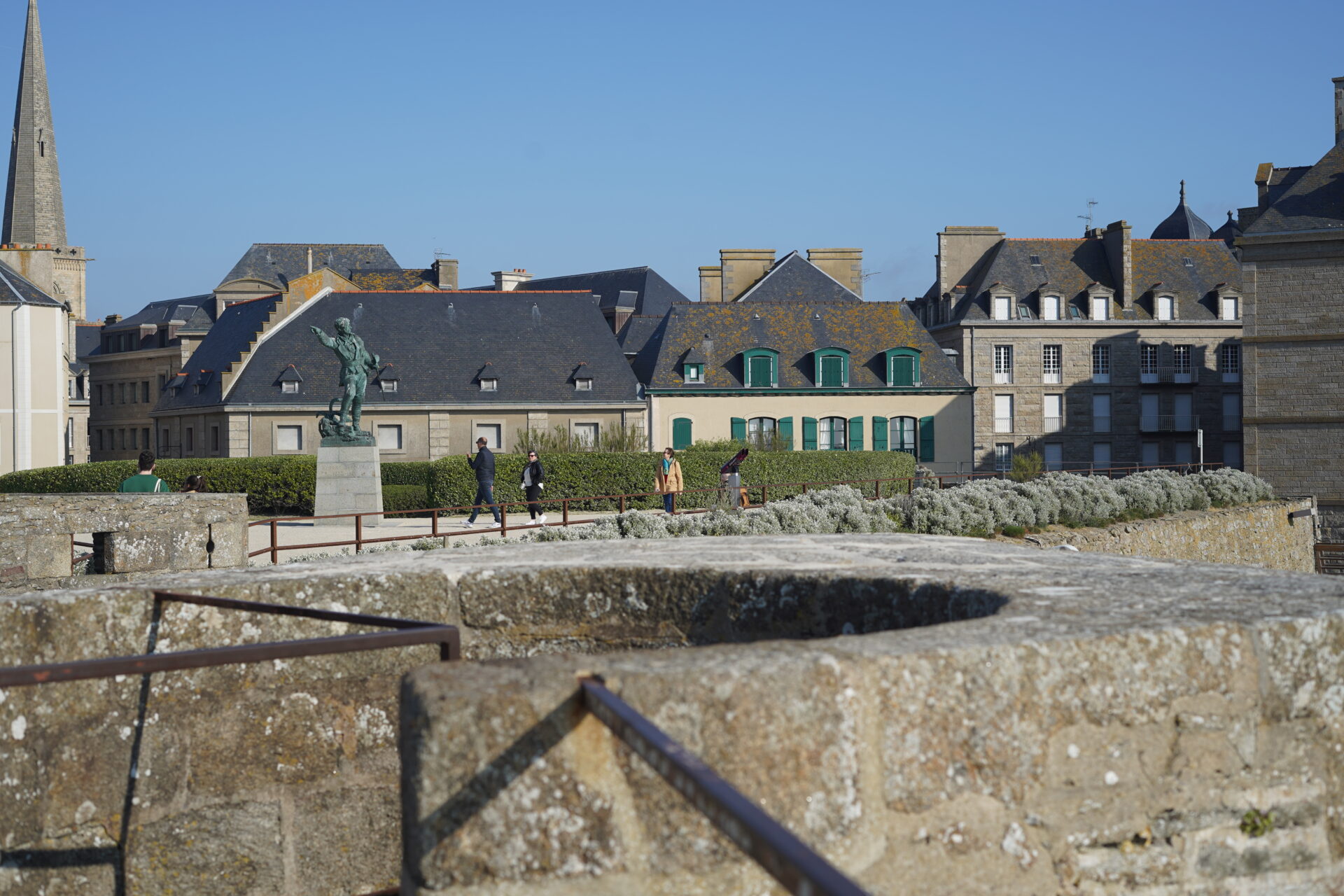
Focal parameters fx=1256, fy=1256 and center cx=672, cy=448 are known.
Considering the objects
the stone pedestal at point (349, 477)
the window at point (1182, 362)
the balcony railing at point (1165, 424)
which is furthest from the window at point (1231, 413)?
the stone pedestal at point (349, 477)

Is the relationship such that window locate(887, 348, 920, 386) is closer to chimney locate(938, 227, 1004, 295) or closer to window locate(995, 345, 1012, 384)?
window locate(995, 345, 1012, 384)

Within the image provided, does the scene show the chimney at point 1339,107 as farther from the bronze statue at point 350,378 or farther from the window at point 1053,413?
the bronze statue at point 350,378

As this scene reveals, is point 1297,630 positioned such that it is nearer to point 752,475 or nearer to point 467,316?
point 752,475

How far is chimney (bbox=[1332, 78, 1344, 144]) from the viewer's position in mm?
36438

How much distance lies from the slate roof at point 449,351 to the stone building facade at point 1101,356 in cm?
1617

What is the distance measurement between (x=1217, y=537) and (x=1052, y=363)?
28.1 meters

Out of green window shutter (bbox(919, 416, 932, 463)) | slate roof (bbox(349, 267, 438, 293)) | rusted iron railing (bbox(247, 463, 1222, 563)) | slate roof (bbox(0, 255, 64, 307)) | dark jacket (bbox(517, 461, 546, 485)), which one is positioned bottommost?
rusted iron railing (bbox(247, 463, 1222, 563))

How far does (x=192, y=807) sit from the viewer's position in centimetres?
362

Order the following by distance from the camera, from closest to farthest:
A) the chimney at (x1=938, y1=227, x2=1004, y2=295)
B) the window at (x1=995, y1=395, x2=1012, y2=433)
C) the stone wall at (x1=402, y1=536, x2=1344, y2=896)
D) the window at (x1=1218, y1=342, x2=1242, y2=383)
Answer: the stone wall at (x1=402, y1=536, x2=1344, y2=896) → the window at (x1=995, y1=395, x2=1012, y2=433) → the window at (x1=1218, y1=342, x2=1242, y2=383) → the chimney at (x1=938, y1=227, x2=1004, y2=295)

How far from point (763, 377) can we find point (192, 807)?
40.9 meters

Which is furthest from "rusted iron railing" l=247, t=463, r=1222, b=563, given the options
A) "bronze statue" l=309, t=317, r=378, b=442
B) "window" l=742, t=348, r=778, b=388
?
"window" l=742, t=348, r=778, b=388

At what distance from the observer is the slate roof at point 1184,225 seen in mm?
70688

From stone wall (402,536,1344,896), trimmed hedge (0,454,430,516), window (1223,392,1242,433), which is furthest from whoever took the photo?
window (1223,392,1242,433)

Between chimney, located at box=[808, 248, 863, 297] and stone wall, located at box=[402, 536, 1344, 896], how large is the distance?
50.2 m
